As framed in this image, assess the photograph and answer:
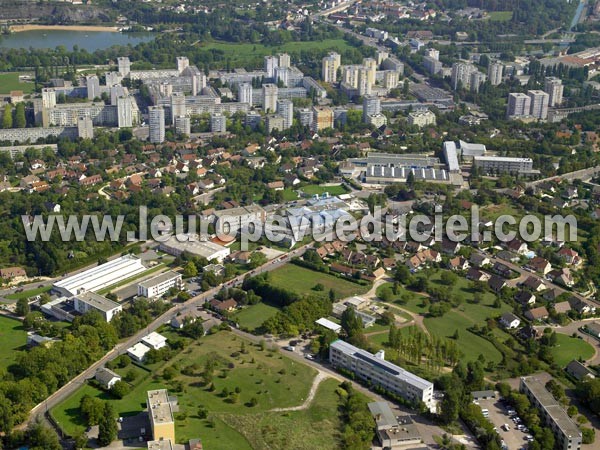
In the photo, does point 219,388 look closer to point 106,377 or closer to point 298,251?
point 106,377

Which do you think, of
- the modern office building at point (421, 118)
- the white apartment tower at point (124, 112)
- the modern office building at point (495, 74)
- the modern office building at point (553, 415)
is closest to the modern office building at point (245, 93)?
the white apartment tower at point (124, 112)

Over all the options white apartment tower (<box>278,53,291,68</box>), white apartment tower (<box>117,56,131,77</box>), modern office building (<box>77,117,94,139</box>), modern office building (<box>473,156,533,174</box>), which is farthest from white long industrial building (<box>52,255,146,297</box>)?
white apartment tower (<box>278,53,291,68</box>)

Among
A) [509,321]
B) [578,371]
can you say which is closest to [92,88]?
[509,321]

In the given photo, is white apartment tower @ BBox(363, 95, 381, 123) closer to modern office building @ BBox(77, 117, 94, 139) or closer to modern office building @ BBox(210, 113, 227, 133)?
modern office building @ BBox(210, 113, 227, 133)

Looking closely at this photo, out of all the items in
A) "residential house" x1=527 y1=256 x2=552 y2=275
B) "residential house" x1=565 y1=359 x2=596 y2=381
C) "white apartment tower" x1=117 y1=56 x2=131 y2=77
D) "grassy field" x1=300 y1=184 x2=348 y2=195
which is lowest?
"residential house" x1=565 y1=359 x2=596 y2=381

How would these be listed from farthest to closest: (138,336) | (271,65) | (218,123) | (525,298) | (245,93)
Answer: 1. (271,65)
2. (245,93)
3. (218,123)
4. (525,298)
5. (138,336)
